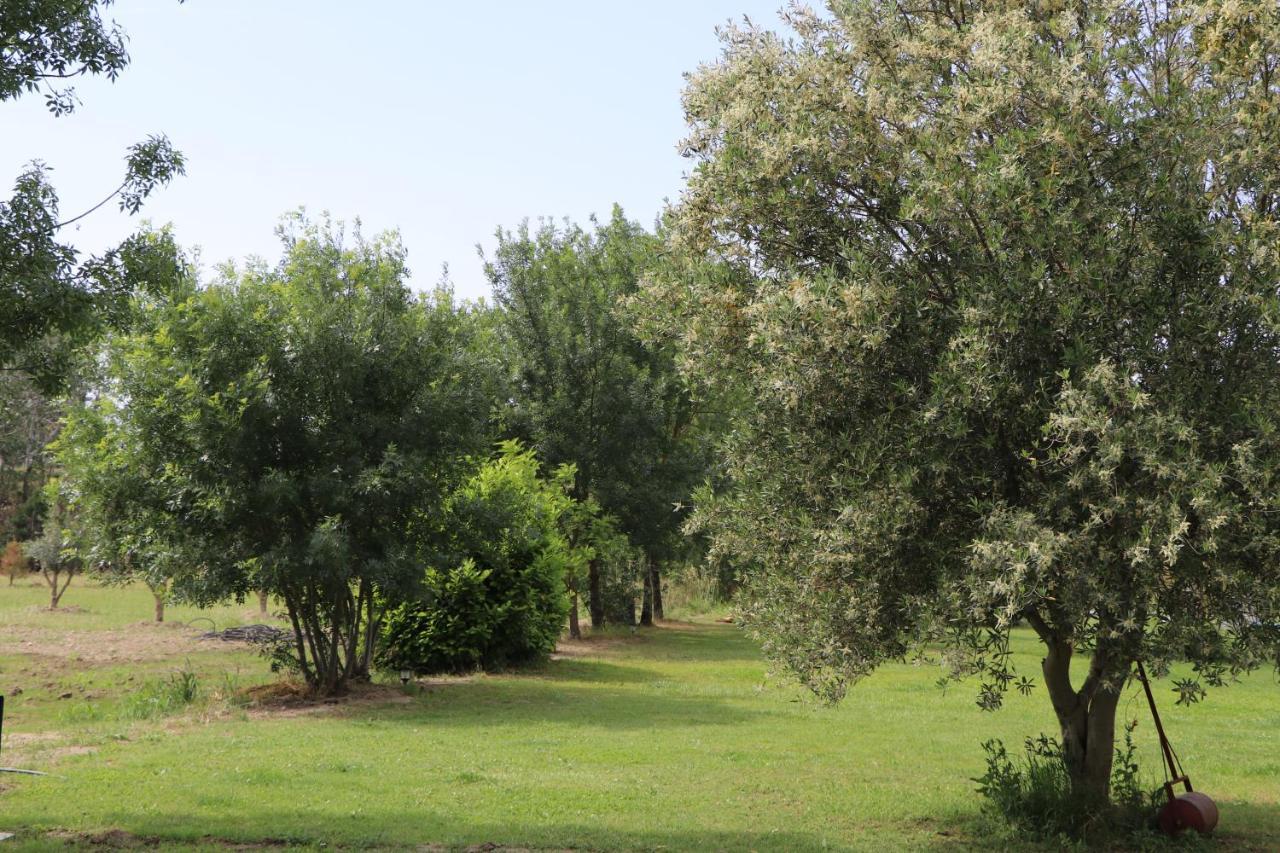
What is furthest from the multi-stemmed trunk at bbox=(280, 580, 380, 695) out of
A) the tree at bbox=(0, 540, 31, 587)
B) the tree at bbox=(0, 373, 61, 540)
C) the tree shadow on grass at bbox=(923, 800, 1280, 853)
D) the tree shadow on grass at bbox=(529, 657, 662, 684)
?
the tree at bbox=(0, 373, 61, 540)

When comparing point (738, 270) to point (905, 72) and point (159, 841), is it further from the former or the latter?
point (159, 841)

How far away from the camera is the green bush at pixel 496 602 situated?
22.7 metres

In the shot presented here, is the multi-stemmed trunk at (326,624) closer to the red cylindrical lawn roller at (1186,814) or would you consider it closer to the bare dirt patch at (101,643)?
the bare dirt patch at (101,643)

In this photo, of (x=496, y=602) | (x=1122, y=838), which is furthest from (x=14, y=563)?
(x=1122, y=838)

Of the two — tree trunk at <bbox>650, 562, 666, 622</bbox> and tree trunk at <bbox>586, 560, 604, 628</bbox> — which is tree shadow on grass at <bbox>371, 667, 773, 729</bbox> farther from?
tree trunk at <bbox>650, 562, 666, 622</bbox>

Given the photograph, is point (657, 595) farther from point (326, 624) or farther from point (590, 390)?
point (326, 624)

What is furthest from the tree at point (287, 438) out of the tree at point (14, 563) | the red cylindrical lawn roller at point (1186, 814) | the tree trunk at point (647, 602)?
the tree at point (14, 563)

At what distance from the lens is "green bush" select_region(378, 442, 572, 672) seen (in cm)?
2269

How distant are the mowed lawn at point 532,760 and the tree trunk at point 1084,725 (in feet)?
3.69

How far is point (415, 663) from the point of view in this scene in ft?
78.6

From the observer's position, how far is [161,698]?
1808cm

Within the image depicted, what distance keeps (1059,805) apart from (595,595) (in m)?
28.2

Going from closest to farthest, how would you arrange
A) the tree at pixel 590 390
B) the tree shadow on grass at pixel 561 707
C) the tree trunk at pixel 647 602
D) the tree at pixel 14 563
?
the tree shadow on grass at pixel 561 707 → the tree at pixel 590 390 → the tree trunk at pixel 647 602 → the tree at pixel 14 563

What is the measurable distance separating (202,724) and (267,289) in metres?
7.26
